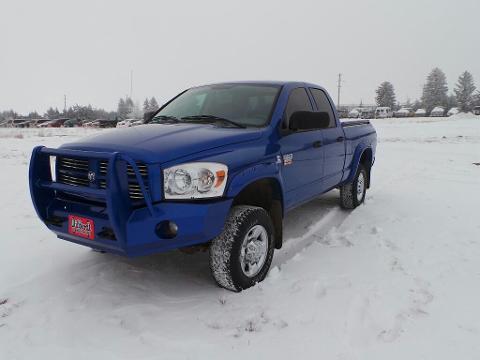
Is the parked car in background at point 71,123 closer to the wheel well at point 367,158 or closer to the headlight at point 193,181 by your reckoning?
the wheel well at point 367,158

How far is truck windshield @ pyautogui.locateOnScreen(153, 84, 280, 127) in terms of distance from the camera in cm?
414

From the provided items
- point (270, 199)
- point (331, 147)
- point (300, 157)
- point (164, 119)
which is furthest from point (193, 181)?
point (331, 147)

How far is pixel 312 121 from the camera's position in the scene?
4062 mm

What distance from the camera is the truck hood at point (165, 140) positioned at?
10.1 feet

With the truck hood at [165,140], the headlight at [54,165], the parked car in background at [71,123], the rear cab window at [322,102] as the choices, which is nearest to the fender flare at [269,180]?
the truck hood at [165,140]

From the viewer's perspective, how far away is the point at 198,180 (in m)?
3.06

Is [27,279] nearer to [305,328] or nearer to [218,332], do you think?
[218,332]

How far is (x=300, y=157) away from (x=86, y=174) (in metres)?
2.12

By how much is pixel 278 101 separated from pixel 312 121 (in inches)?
16.8

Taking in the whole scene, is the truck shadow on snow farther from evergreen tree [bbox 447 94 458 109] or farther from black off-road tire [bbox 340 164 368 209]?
evergreen tree [bbox 447 94 458 109]

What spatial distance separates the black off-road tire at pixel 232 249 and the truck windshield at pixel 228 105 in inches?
38.4

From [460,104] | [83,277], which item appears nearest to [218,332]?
[83,277]

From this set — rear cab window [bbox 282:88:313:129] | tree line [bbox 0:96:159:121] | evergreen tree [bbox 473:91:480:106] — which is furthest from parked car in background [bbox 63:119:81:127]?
evergreen tree [bbox 473:91:480:106]

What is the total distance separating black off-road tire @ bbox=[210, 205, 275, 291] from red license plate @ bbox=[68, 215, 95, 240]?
3.04ft
